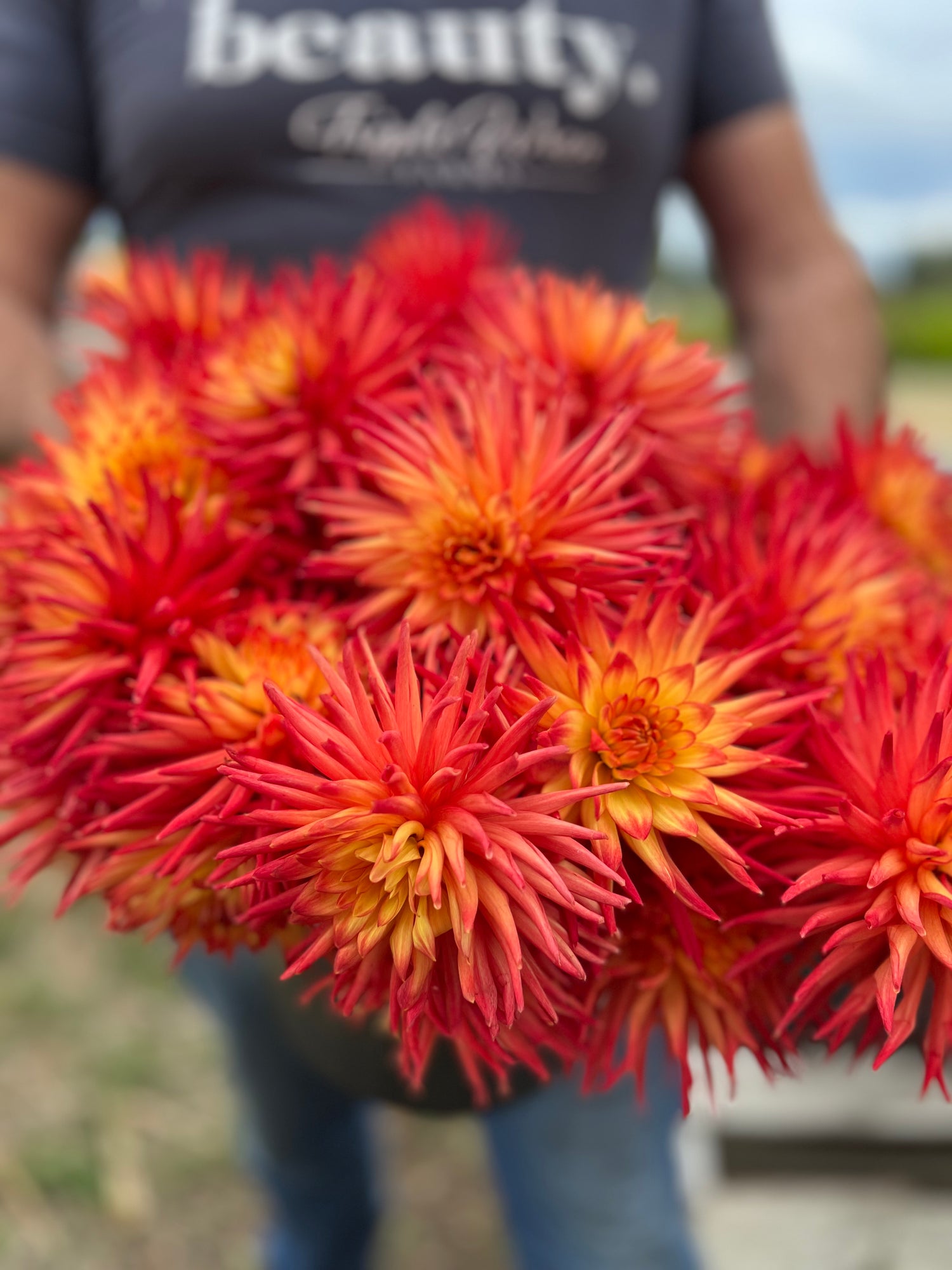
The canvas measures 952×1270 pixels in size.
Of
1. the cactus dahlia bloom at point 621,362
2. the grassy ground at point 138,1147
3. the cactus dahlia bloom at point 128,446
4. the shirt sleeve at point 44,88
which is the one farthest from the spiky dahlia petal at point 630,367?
the grassy ground at point 138,1147

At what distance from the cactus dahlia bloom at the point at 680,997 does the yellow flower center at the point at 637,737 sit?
0.04 metres

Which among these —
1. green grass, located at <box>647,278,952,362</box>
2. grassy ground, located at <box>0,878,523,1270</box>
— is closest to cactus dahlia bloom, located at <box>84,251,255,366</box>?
green grass, located at <box>647,278,952,362</box>

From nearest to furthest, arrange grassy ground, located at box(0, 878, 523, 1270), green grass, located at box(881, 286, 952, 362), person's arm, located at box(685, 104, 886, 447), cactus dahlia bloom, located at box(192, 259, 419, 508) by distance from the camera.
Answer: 1. cactus dahlia bloom, located at box(192, 259, 419, 508)
2. person's arm, located at box(685, 104, 886, 447)
3. grassy ground, located at box(0, 878, 523, 1270)
4. green grass, located at box(881, 286, 952, 362)

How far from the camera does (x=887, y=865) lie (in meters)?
0.25

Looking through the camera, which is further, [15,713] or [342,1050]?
[342,1050]

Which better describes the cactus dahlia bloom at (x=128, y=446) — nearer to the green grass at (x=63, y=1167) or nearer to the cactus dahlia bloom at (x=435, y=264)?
the cactus dahlia bloom at (x=435, y=264)

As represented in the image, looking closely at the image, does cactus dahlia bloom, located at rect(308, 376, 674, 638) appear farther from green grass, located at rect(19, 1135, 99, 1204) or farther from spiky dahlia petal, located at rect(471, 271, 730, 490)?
green grass, located at rect(19, 1135, 99, 1204)

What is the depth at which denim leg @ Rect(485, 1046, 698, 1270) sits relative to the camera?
62 centimetres

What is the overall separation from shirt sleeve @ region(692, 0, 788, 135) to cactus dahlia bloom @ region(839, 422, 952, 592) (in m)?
0.40

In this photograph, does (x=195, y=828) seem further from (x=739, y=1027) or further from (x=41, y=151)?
(x=41, y=151)

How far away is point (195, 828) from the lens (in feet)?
0.90

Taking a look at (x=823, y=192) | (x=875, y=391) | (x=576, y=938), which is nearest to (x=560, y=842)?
(x=576, y=938)

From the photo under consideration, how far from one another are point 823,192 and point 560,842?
2.25ft

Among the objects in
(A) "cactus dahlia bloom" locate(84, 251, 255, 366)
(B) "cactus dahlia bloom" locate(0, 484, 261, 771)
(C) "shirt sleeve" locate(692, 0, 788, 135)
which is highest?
(C) "shirt sleeve" locate(692, 0, 788, 135)
